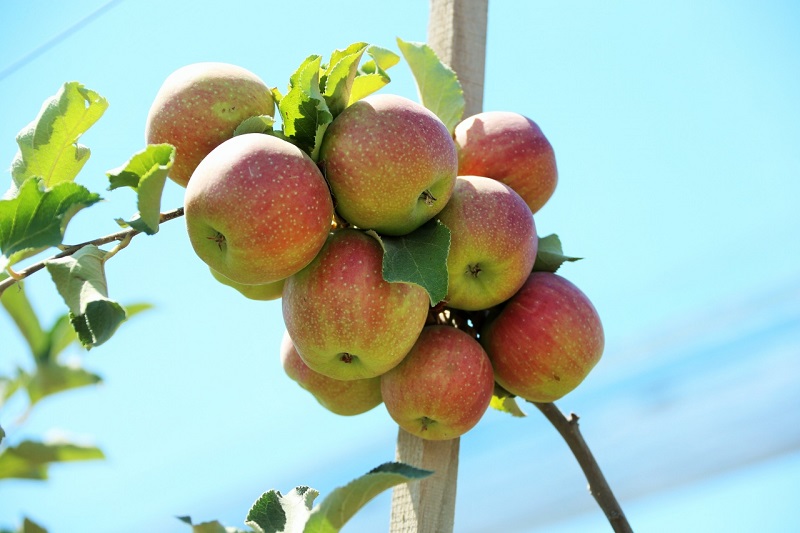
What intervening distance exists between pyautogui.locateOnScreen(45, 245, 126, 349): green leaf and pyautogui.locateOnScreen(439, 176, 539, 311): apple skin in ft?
0.98

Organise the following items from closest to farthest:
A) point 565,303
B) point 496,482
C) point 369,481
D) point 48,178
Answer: point 369,481 < point 48,178 < point 565,303 < point 496,482

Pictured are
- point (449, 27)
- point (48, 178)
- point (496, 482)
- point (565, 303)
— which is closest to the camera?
point (48, 178)

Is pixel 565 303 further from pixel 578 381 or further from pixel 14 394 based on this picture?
pixel 14 394

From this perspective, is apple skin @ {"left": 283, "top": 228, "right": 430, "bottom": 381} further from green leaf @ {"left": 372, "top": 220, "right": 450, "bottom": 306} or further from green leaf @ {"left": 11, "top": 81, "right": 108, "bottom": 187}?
green leaf @ {"left": 11, "top": 81, "right": 108, "bottom": 187}

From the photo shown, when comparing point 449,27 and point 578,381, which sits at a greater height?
point 449,27

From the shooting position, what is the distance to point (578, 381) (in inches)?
32.7

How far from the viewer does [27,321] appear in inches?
29.7

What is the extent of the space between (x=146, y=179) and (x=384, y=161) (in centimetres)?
19

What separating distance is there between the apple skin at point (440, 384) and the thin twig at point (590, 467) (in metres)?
0.13

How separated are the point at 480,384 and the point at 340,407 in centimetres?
15

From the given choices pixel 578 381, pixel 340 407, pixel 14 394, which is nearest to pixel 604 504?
pixel 578 381

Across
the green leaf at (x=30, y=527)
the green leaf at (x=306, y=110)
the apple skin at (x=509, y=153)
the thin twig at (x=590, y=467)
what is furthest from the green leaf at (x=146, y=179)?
the thin twig at (x=590, y=467)

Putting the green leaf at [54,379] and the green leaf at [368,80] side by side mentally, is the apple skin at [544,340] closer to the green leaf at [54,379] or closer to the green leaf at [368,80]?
the green leaf at [368,80]

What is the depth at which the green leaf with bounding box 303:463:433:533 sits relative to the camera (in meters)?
0.53
